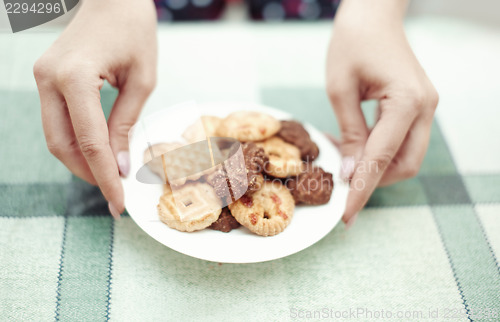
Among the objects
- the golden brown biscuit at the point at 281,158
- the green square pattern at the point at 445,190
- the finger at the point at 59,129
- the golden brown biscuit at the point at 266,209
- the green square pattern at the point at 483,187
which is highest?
the finger at the point at 59,129

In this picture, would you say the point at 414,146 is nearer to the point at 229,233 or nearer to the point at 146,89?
the point at 229,233

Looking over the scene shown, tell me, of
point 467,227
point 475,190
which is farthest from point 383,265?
point 475,190

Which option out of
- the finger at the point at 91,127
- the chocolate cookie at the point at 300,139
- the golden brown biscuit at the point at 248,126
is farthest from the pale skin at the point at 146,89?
the golden brown biscuit at the point at 248,126

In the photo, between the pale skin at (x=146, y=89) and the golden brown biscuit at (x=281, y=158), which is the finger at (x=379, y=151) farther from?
the golden brown biscuit at (x=281, y=158)

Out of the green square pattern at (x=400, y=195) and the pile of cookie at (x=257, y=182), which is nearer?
the pile of cookie at (x=257, y=182)

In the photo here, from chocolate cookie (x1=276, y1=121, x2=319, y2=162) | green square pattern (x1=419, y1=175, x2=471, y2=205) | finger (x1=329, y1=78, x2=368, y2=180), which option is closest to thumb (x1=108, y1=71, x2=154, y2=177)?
chocolate cookie (x1=276, y1=121, x2=319, y2=162)

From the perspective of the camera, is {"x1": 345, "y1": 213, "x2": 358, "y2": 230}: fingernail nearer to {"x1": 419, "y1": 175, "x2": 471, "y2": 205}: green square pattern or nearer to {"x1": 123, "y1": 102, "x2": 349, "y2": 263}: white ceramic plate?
{"x1": 123, "y1": 102, "x2": 349, "y2": 263}: white ceramic plate
